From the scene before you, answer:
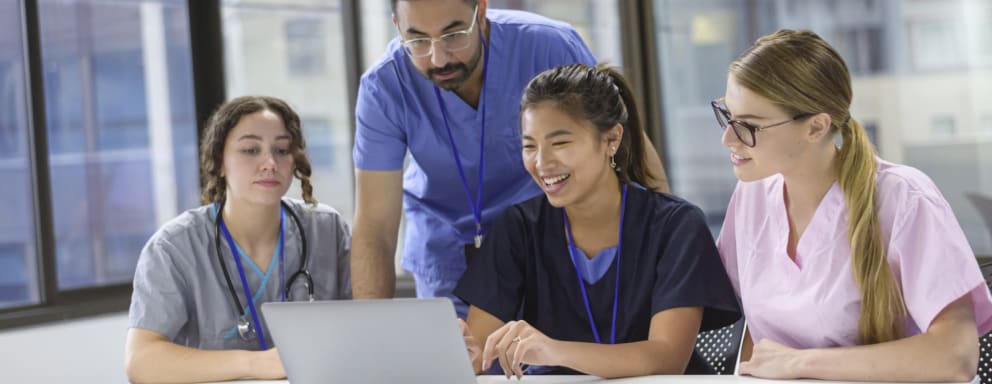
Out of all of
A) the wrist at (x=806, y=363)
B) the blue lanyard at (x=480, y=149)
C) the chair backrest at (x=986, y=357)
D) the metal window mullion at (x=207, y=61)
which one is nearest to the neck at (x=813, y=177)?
the wrist at (x=806, y=363)

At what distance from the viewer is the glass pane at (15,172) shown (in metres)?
3.46

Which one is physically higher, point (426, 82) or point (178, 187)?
point (426, 82)

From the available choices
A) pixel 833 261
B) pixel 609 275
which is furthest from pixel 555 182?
pixel 833 261

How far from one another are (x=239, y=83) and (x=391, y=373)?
2.89 m

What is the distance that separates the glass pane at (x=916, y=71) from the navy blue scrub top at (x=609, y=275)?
4.02ft

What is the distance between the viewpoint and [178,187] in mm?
4148

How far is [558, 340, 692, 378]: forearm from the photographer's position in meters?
1.65

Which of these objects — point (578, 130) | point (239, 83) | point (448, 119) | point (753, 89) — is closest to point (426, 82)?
point (448, 119)

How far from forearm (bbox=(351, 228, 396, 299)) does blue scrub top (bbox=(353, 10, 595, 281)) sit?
17 centimetres

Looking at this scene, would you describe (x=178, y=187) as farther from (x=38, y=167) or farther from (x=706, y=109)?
(x=706, y=109)

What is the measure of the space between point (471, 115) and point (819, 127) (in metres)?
0.84

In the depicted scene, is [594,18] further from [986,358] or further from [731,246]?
[986,358]

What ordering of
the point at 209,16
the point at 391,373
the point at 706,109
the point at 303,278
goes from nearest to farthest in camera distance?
the point at 391,373
the point at 303,278
the point at 706,109
the point at 209,16

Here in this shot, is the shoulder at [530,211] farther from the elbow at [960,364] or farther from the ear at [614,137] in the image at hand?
the elbow at [960,364]
